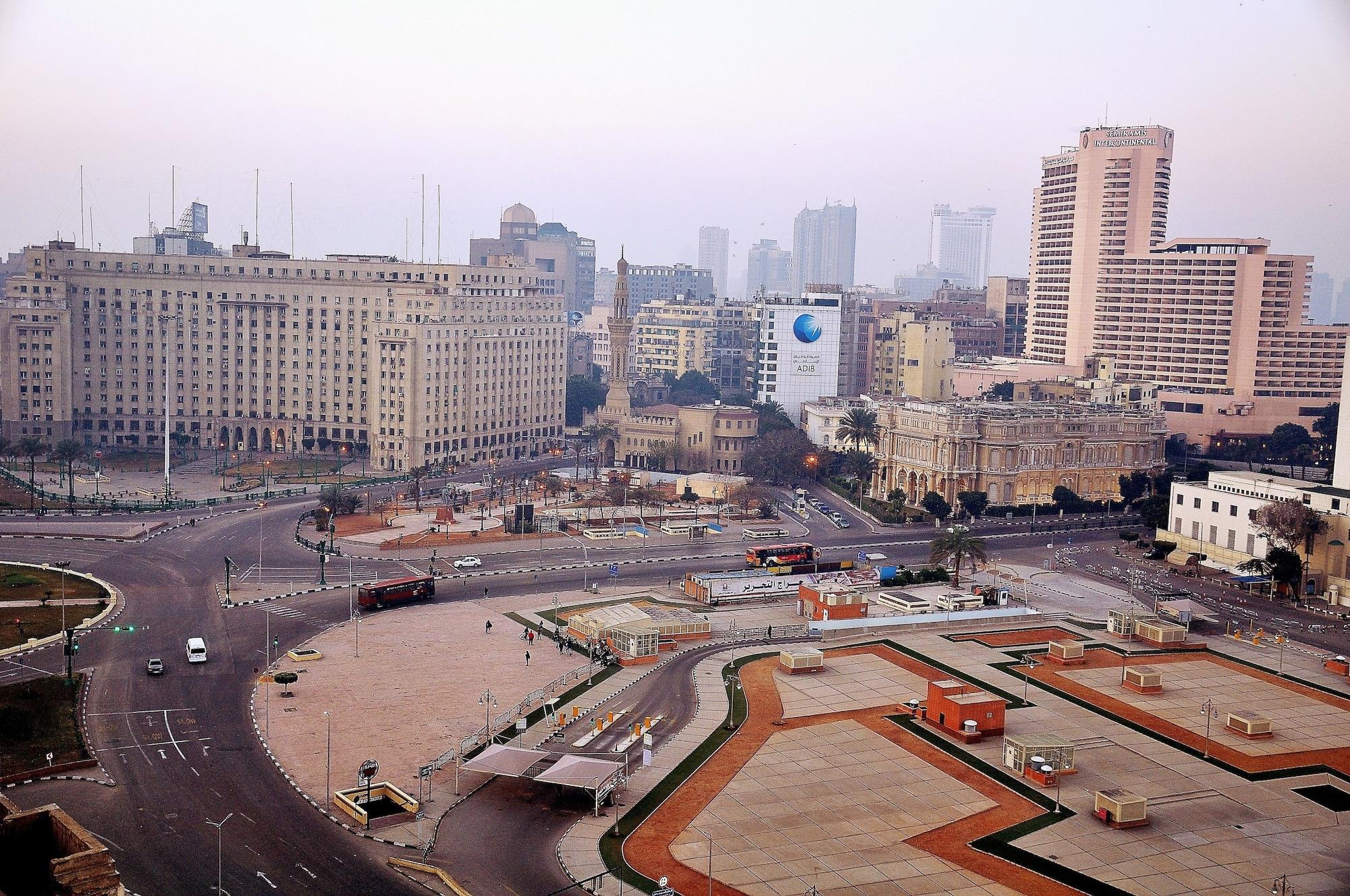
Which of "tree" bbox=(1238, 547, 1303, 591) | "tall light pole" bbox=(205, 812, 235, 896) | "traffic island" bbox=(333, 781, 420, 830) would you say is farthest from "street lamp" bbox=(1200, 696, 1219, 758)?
"tall light pole" bbox=(205, 812, 235, 896)

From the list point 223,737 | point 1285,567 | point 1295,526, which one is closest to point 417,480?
point 223,737

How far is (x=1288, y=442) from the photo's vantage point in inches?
7146

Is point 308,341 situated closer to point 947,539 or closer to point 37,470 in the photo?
point 37,470

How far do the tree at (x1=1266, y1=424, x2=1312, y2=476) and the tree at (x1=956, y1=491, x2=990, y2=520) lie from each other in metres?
58.9

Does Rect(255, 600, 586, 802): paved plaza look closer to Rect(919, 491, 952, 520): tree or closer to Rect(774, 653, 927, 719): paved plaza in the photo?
Rect(774, 653, 927, 719): paved plaza

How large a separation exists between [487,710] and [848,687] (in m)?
22.0

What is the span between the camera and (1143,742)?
72.8 m

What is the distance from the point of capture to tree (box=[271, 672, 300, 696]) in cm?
7625

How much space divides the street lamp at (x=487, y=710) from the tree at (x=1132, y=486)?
93811 millimetres

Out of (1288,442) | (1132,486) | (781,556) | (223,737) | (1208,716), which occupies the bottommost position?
(223,737)

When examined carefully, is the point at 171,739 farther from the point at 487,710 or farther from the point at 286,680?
the point at 487,710

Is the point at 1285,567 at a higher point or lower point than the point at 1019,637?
higher

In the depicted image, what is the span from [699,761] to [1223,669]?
39.2 meters

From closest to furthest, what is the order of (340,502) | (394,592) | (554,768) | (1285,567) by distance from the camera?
(554,768) → (394,592) → (1285,567) → (340,502)
